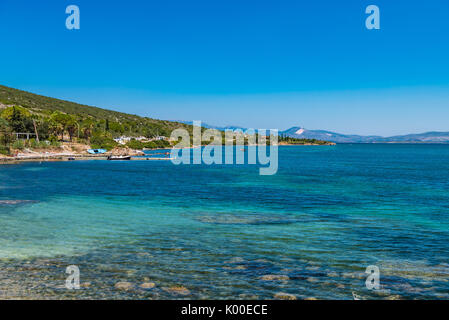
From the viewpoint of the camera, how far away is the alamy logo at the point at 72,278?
40.5 ft

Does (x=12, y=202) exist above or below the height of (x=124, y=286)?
above

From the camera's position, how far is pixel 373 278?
13.3 metres

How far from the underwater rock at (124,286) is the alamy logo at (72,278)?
1285mm

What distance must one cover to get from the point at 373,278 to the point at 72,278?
1077cm

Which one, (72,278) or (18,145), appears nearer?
(72,278)

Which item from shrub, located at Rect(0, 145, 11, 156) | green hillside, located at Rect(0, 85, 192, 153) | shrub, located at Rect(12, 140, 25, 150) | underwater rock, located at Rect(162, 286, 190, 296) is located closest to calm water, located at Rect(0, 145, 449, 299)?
underwater rock, located at Rect(162, 286, 190, 296)

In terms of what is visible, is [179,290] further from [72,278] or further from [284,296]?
[72,278]

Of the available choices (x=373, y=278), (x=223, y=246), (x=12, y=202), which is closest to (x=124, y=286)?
(x=223, y=246)

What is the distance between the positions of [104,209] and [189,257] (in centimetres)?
1487

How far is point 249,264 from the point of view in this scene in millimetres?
15008

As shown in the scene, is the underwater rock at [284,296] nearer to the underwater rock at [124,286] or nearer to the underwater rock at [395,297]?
the underwater rock at [395,297]

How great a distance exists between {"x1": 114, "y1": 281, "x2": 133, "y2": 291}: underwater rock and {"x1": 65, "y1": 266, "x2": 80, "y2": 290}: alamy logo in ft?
4.22
